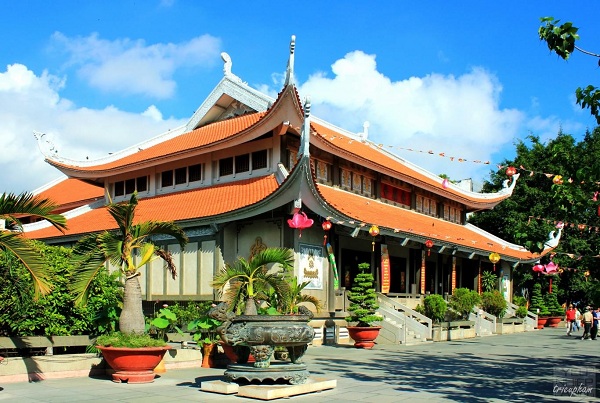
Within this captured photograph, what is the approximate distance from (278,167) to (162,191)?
595cm

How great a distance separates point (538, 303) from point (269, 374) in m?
26.8

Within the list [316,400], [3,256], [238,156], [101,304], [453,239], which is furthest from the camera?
[453,239]

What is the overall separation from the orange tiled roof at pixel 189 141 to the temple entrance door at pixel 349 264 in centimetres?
563

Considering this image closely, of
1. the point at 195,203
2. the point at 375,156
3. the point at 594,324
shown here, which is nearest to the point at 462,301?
the point at 594,324

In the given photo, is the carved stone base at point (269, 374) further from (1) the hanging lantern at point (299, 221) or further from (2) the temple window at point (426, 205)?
(2) the temple window at point (426, 205)

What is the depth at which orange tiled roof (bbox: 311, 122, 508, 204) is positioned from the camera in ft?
80.5

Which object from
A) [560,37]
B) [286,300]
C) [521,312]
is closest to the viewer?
[560,37]

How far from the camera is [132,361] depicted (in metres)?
10.5

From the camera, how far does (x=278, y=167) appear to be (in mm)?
20016

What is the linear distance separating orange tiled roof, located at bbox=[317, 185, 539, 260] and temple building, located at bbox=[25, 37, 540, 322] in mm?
95

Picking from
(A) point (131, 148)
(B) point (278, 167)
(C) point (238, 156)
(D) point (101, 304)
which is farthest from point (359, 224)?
(A) point (131, 148)

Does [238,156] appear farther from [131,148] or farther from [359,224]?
[131,148]

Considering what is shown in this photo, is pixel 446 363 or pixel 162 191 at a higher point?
pixel 162 191

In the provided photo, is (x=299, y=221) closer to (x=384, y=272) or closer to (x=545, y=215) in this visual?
(x=384, y=272)
